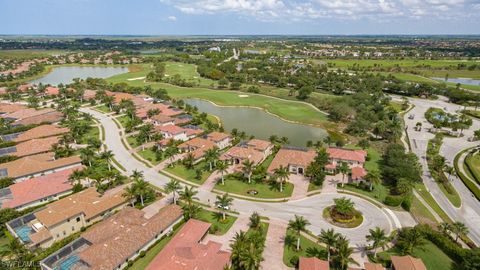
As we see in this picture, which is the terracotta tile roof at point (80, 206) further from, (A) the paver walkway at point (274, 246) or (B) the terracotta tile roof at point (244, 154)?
(A) the paver walkway at point (274, 246)

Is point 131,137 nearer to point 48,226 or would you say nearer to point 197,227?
point 48,226

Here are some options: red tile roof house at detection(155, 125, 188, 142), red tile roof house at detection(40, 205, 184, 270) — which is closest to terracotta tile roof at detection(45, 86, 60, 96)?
red tile roof house at detection(155, 125, 188, 142)

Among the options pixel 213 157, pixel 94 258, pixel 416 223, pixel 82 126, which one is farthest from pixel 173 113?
pixel 416 223

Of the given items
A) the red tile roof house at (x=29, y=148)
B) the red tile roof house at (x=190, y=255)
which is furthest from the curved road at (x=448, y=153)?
the red tile roof house at (x=29, y=148)

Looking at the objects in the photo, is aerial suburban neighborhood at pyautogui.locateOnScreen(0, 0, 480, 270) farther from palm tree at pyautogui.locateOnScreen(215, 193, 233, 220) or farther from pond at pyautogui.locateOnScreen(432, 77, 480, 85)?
pond at pyautogui.locateOnScreen(432, 77, 480, 85)

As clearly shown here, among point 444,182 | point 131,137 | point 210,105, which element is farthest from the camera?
point 210,105

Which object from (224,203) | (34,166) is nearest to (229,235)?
(224,203)

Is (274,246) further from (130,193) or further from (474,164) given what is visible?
(474,164)
